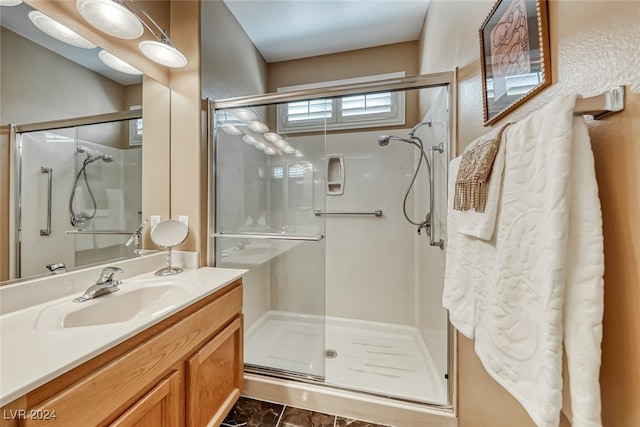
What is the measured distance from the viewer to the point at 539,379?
502mm

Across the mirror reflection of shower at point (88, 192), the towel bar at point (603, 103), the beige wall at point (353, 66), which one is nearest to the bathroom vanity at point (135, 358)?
the mirror reflection of shower at point (88, 192)

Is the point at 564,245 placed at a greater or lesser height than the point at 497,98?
lesser

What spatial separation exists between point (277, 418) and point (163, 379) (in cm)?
80

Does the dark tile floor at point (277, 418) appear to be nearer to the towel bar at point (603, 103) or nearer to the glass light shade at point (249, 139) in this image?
the towel bar at point (603, 103)

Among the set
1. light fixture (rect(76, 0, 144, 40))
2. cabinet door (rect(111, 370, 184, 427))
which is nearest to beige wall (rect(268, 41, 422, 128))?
light fixture (rect(76, 0, 144, 40))

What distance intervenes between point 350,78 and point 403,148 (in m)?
0.89

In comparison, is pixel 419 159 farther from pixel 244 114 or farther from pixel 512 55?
pixel 244 114

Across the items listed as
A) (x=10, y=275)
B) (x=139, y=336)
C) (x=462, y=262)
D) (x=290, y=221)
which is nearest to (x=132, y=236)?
(x=10, y=275)

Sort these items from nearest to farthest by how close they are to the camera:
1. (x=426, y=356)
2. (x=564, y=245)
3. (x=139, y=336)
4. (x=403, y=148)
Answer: (x=564, y=245) < (x=139, y=336) < (x=426, y=356) < (x=403, y=148)

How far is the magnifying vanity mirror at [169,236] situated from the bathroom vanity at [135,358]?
10 cm

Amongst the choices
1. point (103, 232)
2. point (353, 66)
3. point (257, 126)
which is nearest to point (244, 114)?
point (257, 126)

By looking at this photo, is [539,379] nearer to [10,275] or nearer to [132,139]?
[10,275]

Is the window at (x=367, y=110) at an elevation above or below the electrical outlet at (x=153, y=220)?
above

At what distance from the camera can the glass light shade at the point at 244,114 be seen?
5.77 ft
